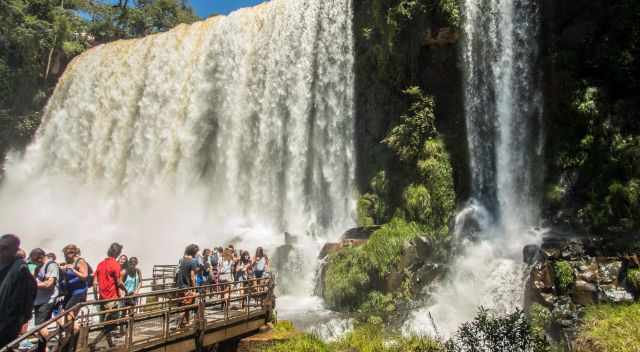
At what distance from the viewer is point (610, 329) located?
27.6ft

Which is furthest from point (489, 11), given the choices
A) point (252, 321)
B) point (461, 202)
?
point (252, 321)

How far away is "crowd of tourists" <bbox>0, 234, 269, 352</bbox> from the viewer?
405cm

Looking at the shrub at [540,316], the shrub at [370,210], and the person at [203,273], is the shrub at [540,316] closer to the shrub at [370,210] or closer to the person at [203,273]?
the person at [203,273]

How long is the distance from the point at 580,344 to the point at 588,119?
8.48 meters

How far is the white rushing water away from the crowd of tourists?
16.3ft

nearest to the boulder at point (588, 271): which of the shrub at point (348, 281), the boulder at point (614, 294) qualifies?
the boulder at point (614, 294)

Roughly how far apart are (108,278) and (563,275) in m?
8.68

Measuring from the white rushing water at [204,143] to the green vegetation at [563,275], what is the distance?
7862mm

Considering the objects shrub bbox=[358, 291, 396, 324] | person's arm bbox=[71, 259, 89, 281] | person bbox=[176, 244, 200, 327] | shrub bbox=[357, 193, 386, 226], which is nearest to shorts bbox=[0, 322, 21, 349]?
person's arm bbox=[71, 259, 89, 281]

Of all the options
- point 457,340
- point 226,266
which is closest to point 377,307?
point 226,266

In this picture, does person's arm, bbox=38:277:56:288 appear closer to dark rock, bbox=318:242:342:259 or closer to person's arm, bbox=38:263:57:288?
person's arm, bbox=38:263:57:288

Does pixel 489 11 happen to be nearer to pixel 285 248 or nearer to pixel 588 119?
pixel 588 119

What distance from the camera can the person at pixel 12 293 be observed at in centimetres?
399

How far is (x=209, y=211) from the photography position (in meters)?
23.5
